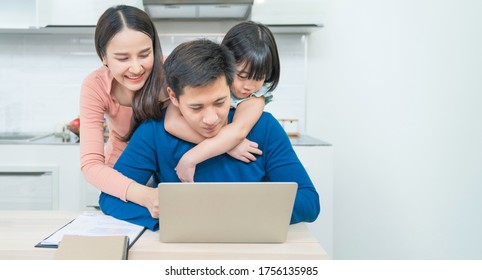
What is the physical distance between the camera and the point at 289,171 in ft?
4.58

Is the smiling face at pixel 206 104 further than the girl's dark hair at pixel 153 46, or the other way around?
the girl's dark hair at pixel 153 46

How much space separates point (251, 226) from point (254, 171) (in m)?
0.36

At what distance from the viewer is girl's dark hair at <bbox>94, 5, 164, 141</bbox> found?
1.46 meters

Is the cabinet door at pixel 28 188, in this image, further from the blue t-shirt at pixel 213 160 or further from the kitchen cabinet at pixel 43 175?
the blue t-shirt at pixel 213 160

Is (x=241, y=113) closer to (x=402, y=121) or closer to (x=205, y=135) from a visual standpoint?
(x=205, y=135)

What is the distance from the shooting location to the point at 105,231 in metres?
1.18

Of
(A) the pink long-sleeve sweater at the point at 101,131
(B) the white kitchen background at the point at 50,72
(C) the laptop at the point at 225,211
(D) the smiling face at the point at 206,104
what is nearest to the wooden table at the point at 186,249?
(C) the laptop at the point at 225,211

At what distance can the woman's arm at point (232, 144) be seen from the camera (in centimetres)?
137

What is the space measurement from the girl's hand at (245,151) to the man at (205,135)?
1.1 inches

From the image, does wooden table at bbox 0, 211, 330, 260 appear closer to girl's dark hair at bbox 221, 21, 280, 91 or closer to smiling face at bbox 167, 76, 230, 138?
smiling face at bbox 167, 76, 230, 138

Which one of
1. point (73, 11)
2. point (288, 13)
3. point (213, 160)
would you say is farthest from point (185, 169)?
point (73, 11)

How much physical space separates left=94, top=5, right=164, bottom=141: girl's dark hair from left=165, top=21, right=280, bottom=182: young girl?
0.06 metres

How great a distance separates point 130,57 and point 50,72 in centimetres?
192
